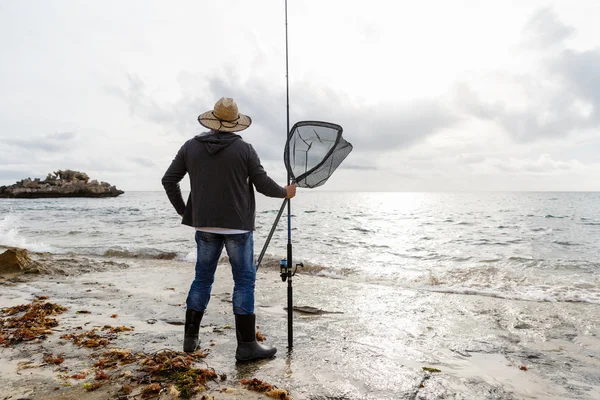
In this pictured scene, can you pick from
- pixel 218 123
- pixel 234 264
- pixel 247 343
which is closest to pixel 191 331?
pixel 247 343

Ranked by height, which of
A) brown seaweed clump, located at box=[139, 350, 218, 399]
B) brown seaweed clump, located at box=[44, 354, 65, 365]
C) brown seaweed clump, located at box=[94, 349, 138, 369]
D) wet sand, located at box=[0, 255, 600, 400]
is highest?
brown seaweed clump, located at box=[139, 350, 218, 399]

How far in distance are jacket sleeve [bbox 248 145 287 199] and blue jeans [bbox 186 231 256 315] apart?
43 cm

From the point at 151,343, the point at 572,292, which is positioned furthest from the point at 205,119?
the point at 572,292

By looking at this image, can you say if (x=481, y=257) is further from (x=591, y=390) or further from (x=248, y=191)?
(x=248, y=191)

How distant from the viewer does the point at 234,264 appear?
331 cm

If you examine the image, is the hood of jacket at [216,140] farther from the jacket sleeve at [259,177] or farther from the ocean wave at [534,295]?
the ocean wave at [534,295]

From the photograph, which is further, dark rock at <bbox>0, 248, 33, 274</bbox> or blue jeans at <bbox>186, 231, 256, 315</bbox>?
dark rock at <bbox>0, 248, 33, 274</bbox>

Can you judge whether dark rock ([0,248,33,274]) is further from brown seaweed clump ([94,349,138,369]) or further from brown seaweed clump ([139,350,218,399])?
brown seaweed clump ([139,350,218,399])

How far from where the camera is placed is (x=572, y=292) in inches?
290

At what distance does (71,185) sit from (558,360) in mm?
95609

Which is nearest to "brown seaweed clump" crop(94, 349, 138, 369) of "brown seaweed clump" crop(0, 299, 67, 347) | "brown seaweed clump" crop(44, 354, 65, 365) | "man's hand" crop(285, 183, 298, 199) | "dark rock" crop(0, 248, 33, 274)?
"brown seaweed clump" crop(44, 354, 65, 365)

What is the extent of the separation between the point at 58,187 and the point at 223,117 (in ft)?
309

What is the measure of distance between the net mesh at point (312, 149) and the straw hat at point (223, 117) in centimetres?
66

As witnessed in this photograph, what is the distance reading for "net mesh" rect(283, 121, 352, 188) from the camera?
12.5ft
